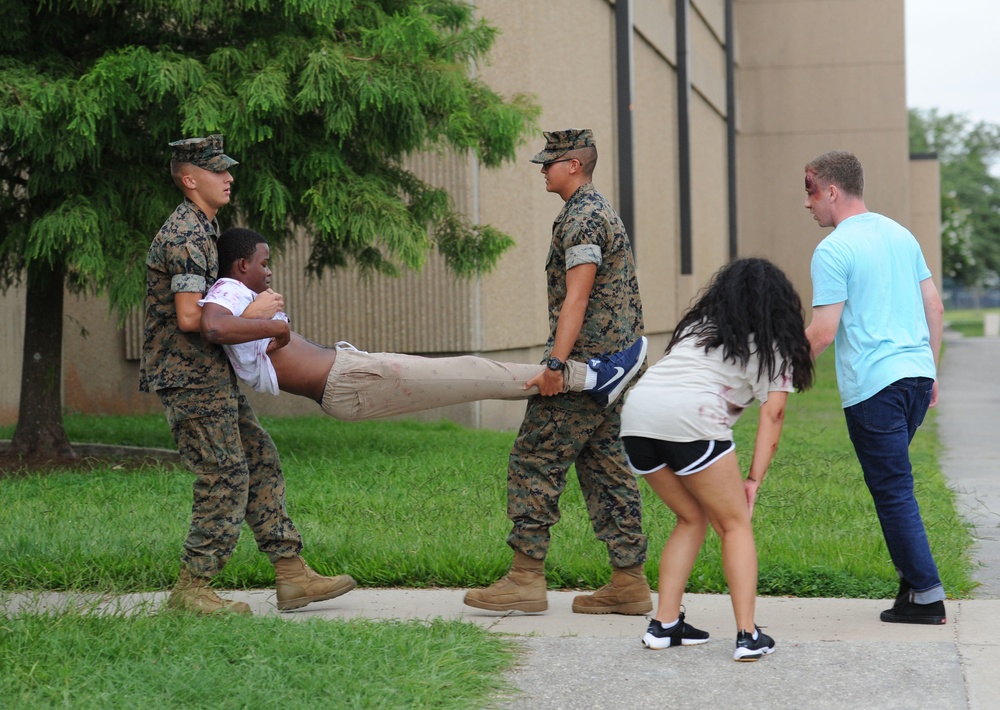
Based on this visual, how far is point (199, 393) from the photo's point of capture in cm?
514

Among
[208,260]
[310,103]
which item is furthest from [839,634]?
[310,103]

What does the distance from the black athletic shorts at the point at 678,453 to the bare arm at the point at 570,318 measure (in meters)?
0.53

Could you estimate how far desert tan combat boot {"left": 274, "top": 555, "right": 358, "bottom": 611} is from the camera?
550cm

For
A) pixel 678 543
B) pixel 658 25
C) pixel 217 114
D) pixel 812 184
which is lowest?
pixel 678 543

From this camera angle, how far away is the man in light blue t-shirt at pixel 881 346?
505 cm

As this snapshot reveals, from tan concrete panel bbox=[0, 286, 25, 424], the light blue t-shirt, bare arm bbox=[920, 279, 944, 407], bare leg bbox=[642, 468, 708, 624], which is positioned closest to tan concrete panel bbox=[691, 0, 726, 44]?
tan concrete panel bbox=[0, 286, 25, 424]

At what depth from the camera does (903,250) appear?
5.16 meters

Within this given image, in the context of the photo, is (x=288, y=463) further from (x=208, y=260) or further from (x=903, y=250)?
(x=903, y=250)

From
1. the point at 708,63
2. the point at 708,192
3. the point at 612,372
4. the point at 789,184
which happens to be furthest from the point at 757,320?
the point at 789,184

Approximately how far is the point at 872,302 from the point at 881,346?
18cm

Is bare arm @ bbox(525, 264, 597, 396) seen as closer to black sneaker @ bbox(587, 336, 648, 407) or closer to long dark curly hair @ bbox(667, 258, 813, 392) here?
black sneaker @ bbox(587, 336, 648, 407)

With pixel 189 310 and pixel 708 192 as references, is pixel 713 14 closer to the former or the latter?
pixel 708 192

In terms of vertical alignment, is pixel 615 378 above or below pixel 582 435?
above

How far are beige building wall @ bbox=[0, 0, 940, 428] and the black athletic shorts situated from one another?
756cm
